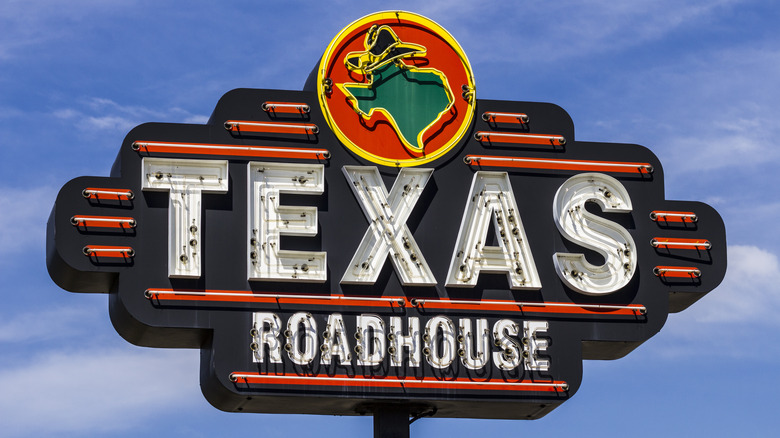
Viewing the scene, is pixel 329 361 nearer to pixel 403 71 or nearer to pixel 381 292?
pixel 381 292

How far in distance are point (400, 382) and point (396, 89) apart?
4401 millimetres

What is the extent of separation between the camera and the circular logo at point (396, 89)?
26047mm

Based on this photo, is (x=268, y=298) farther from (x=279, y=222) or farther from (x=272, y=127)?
(x=272, y=127)

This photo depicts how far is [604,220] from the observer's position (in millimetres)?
26234

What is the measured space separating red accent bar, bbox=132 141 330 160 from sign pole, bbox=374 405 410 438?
3.69 metres

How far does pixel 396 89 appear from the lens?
1037 inches

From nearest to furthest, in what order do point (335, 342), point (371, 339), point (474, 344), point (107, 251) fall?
point (107, 251) < point (335, 342) < point (371, 339) < point (474, 344)

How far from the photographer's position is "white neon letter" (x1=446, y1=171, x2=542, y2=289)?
25609 millimetres

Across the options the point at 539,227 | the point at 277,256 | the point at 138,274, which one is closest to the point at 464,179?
the point at 539,227

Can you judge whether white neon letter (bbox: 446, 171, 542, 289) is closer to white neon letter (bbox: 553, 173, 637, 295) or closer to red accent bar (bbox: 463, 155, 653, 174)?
red accent bar (bbox: 463, 155, 653, 174)

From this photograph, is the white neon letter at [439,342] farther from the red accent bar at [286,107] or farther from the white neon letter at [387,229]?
the red accent bar at [286,107]

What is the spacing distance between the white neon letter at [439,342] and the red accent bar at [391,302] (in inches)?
9.5

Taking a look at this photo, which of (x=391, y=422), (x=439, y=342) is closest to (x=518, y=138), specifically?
(x=439, y=342)

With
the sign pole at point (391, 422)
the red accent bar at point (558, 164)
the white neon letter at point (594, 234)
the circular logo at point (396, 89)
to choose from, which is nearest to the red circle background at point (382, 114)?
the circular logo at point (396, 89)
